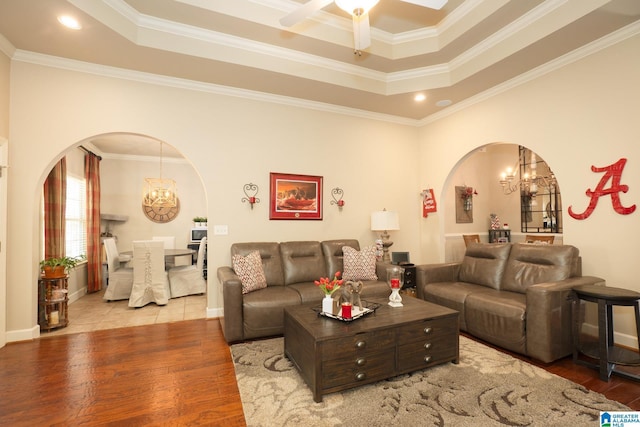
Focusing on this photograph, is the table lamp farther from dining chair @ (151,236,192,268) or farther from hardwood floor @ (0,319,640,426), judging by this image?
dining chair @ (151,236,192,268)

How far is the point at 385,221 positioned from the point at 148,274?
12.2ft

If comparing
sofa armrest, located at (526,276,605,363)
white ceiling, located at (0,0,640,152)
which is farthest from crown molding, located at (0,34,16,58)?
sofa armrest, located at (526,276,605,363)

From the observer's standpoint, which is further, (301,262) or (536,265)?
(301,262)

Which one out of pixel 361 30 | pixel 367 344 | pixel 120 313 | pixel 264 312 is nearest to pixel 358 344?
pixel 367 344

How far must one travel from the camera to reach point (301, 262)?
13.6 ft

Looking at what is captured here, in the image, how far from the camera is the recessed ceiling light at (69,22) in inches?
110

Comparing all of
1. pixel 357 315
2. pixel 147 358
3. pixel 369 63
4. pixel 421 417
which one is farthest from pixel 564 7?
pixel 147 358

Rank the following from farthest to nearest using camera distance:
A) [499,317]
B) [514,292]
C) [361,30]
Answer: [514,292], [499,317], [361,30]

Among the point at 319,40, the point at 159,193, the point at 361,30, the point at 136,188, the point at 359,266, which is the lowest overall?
the point at 359,266

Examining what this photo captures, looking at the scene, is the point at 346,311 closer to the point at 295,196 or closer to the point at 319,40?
the point at 295,196

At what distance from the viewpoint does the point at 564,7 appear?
2855 mm

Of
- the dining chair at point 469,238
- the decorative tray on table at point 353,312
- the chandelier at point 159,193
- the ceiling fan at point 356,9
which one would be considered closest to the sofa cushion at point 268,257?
the decorative tray on table at point 353,312

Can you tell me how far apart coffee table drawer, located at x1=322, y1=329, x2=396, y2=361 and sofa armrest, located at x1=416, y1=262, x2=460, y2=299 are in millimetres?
1738

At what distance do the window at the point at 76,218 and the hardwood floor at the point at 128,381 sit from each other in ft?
8.76
